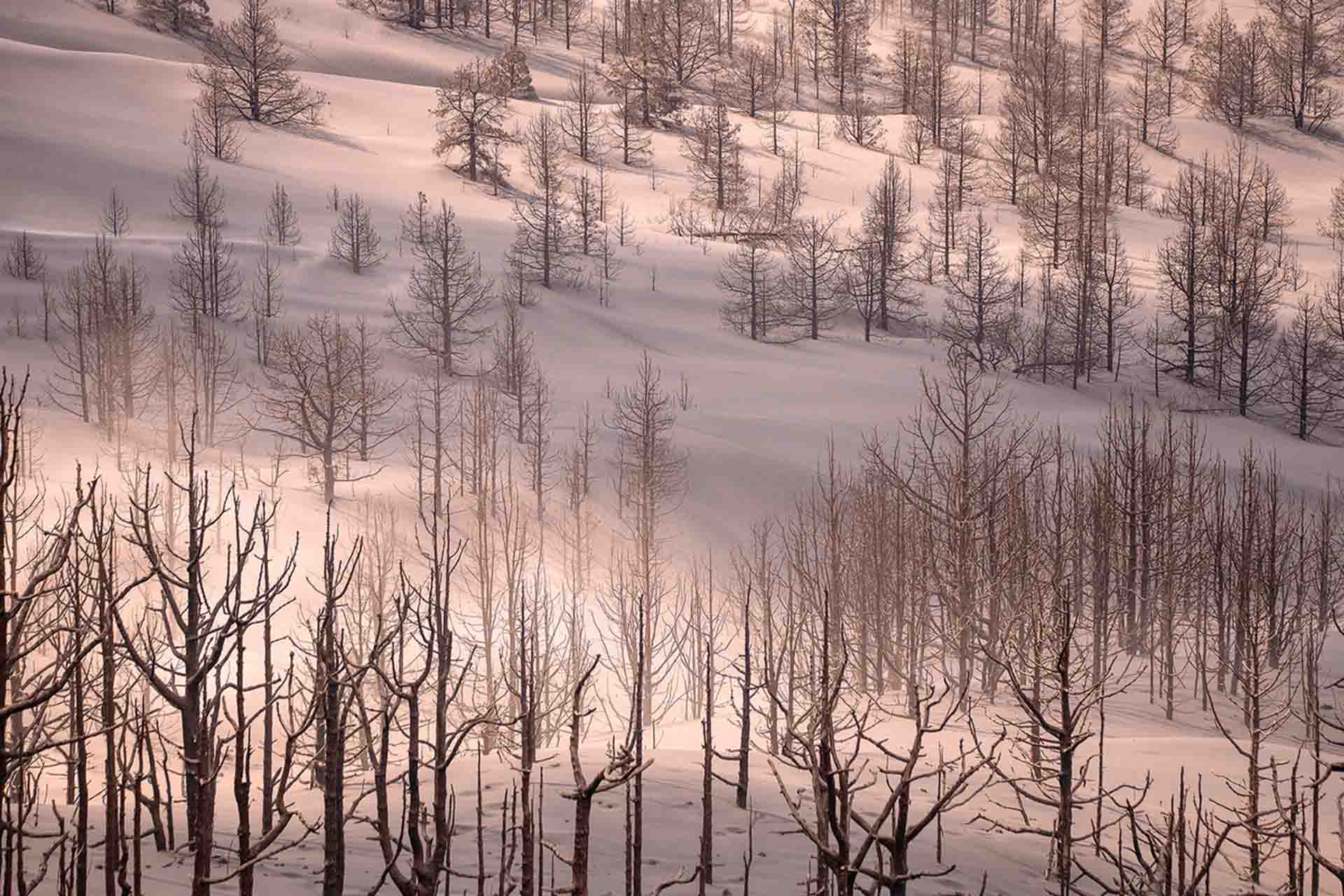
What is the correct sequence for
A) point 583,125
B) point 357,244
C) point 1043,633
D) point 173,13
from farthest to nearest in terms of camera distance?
point 173,13, point 583,125, point 357,244, point 1043,633

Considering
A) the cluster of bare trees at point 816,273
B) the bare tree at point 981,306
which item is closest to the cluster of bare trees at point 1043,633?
the bare tree at point 981,306

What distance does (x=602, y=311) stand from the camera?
46406 mm

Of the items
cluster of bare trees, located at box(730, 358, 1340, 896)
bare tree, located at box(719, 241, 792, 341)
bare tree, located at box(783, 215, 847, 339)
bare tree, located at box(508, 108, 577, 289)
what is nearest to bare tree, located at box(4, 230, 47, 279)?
bare tree, located at box(508, 108, 577, 289)

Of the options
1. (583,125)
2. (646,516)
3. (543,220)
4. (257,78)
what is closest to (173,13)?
(257,78)

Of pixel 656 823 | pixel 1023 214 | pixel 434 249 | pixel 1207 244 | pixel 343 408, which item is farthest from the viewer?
pixel 1023 214

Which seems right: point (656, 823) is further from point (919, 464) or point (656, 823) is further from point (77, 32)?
point (77, 32)

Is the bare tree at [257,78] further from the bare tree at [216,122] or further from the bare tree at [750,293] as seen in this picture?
the bare tree at [750,293]

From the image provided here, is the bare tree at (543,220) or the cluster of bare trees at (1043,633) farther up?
the bare tree at (543,220)

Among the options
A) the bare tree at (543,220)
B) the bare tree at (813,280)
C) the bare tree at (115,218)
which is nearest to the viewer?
the bare tree at (115,218)

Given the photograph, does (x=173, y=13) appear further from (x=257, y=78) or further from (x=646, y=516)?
(x=646, y=516)

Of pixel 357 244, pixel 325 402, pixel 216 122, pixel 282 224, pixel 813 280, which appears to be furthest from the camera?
pixel 216 122

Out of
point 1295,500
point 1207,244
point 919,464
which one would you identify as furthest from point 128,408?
point 1207,244

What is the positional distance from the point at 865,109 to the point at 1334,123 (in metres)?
29.8

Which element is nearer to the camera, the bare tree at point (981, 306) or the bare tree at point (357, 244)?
the bare tree at point (981, 306)
